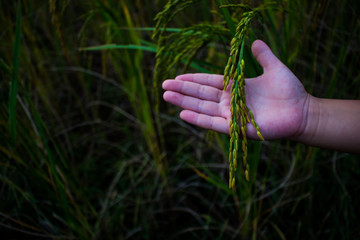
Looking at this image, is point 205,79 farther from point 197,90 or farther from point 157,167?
point 157,167

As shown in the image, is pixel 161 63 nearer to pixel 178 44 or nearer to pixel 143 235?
pixel 178 44

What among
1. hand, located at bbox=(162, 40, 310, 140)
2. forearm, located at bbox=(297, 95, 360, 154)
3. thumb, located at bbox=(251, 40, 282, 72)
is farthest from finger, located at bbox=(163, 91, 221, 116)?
forearm, located at bbox=(297, 95, 360, 154)

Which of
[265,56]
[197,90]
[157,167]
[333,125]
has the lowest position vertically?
[157,167]

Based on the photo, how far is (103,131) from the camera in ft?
6.18

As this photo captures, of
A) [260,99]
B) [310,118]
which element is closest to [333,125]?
[310,118]

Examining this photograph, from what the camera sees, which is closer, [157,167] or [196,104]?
[196,104]

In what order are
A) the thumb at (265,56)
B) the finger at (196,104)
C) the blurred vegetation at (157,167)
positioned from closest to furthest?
the thumb at (265,56) → the finger at (196,104) → the blurred vegetation at (157,167)

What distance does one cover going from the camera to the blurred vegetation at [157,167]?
1.04 meters

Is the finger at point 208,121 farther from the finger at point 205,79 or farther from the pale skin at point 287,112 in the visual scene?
the finger at point 205,79

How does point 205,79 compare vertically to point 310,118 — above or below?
above

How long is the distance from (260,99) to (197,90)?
25 centimetres

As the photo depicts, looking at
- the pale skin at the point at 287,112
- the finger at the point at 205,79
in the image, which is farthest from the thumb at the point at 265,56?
the finger at the point at 205,79

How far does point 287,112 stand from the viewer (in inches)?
34.6

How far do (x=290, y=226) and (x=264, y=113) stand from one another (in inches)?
29.7
